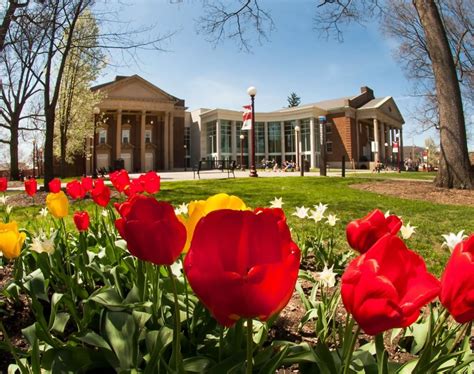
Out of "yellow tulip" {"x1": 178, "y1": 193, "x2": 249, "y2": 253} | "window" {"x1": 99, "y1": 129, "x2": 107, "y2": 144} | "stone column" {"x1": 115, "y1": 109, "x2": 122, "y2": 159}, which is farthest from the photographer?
"window" {"x1": 99, "y1": 129, "x2": 107, "y2": 144}

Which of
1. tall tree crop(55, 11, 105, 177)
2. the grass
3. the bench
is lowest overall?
the grass

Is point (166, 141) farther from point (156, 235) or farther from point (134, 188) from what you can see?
point (156, 235)

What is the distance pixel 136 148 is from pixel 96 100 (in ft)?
71.6

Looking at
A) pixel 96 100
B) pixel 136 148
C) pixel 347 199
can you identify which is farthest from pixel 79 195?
pixel 136 148

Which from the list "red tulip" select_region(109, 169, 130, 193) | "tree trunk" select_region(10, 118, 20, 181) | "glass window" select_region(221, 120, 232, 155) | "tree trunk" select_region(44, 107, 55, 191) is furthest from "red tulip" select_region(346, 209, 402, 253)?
"glass window" select_region(221, 120, 232, 155)

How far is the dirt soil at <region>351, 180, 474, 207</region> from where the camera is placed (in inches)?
365

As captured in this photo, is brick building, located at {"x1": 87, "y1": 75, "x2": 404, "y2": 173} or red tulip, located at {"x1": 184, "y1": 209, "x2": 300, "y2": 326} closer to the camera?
red tulip, located at {"x1": 184, "y1": 209, "x2": 300, "y2": 326}

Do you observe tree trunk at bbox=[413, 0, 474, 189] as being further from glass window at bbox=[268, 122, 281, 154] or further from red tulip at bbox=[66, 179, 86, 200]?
glass window at bbox=[268, 122, 281, 154]

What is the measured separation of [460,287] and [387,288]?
201 millimetres

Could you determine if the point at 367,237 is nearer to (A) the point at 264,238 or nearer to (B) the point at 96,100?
(A) the point at 264,238

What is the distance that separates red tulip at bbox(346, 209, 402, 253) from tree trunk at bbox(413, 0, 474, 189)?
11.0 meters

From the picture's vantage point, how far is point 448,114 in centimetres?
1060

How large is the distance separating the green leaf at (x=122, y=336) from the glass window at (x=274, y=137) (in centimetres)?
5205

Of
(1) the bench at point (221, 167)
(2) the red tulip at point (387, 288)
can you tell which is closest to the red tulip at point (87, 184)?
(2) the red tulip at point (387, 288)
